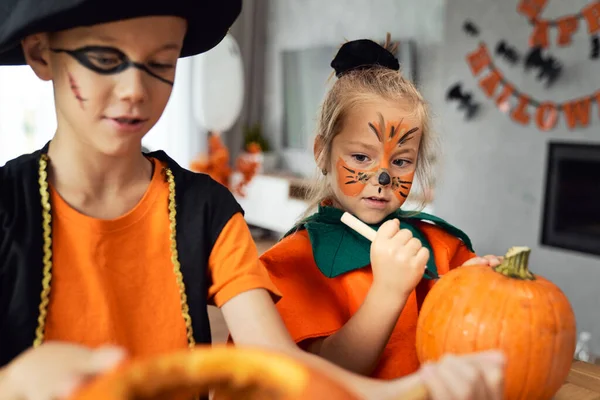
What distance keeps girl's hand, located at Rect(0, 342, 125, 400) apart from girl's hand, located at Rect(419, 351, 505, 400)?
239 mm

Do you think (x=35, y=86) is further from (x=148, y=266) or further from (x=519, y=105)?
(x=148, y=266)

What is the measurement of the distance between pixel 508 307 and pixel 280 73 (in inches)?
177

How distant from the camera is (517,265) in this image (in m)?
0.76

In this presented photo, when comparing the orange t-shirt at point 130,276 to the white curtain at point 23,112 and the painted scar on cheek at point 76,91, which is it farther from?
the white curtain at point 23,112

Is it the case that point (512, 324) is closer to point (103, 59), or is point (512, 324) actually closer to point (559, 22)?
point (103, 59)

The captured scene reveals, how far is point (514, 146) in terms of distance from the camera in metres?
3.06

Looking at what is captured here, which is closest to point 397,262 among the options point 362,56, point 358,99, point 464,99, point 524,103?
point 358,99

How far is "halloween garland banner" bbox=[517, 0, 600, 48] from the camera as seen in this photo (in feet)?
8.82

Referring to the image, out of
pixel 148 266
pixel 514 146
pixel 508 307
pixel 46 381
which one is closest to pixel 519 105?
pixel 514 146

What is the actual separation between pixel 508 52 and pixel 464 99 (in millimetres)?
339

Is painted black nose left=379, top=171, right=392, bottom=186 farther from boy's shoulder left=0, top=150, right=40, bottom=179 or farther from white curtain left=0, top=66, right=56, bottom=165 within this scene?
white curtain left=0, top=66, right=56, bottom=165

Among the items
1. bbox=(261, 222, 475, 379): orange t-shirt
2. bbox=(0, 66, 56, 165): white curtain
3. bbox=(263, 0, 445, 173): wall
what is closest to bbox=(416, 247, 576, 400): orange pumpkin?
bbox=(261, 222, 475, 379): orange t-shirt

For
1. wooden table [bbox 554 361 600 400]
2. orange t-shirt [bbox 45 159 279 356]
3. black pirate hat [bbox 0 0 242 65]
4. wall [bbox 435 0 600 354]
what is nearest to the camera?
black pirate hat [bbox 0 0 242 65]

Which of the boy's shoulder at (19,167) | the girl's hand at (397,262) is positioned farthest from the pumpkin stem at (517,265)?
the boy's shoulder at (19,167)
